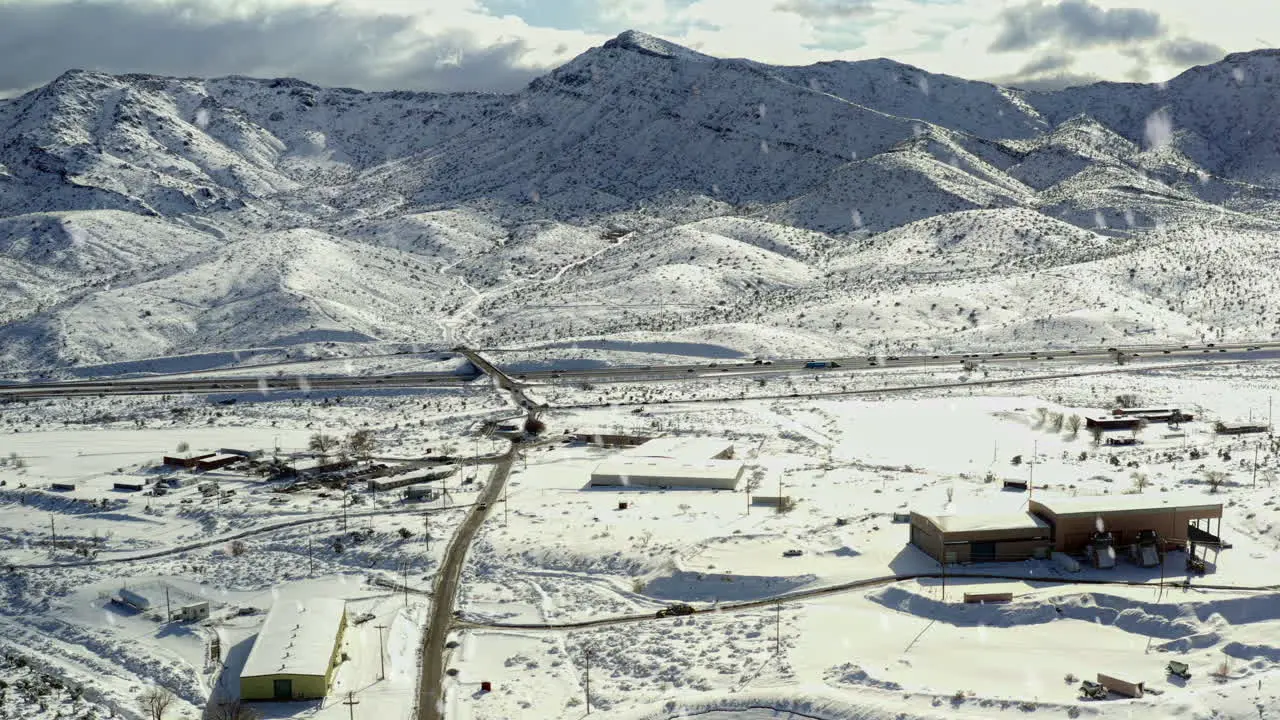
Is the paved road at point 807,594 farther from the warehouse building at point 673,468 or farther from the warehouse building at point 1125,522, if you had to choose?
the warehouse building at point 673,468

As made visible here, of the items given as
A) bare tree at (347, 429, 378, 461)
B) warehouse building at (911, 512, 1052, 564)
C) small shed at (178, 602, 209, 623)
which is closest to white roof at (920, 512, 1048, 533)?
warehouse building at (911, 512, 1052, 564)

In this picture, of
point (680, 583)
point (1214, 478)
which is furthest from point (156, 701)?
point (1214, 478)

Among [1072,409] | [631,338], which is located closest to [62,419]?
[631,338]

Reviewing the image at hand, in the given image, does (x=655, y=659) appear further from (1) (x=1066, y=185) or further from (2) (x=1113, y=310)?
(1) (x=1066, y=185)

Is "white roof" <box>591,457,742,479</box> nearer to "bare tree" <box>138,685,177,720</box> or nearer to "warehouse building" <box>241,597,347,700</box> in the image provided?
"warehouse building" <box>241,597,347,700</box>

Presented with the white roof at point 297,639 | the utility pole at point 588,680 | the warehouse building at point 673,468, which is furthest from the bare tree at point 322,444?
the utility pole at point 588,680
